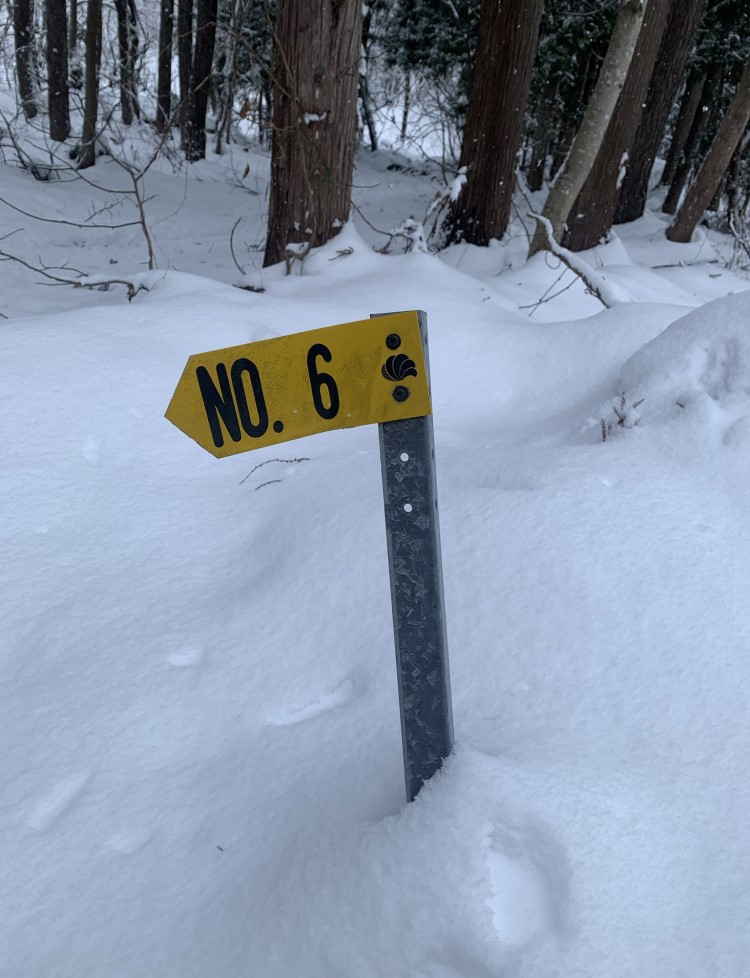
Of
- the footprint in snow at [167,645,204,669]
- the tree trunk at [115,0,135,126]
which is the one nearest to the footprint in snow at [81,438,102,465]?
the footprint in snow at [167,645,204,669]

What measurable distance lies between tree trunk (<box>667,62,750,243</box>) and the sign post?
794 cm

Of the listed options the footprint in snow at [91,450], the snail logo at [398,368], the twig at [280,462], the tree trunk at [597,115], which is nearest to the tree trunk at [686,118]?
the tree trunk at [597,115]

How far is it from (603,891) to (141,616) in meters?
1.18

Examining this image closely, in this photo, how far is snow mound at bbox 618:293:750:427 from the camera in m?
2.15

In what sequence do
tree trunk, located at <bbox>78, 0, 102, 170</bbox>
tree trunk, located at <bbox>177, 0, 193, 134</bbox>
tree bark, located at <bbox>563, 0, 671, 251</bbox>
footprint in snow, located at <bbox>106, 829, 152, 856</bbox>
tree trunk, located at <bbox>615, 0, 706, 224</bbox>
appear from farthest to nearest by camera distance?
tree trunk, located at <bbox>177, 0, 193, 134</bbox> < tree trunk, located at <bbox>78, 0, 102, 170</bbox> < tree trunk, located at <bbox>615, 0, 706, 224</bbox> < tree bark, located at <bbox>563, 0, 671, 251</bbox> < footprint in snow, located at <bbox>106, 829, 152, 856</bbox>

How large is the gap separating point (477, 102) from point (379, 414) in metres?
5.80

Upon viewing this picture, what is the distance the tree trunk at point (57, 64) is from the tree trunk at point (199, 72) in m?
1.80

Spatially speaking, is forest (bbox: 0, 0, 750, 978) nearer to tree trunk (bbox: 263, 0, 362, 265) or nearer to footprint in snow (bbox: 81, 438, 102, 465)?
footprint in snow (bbox: 81, 438, 102, 465)

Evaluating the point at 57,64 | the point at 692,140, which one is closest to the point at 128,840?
the point at 57,64

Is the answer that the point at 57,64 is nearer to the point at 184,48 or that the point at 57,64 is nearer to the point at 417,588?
the point at 184,48

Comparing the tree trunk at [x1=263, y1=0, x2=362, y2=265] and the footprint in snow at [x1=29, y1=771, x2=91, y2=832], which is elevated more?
the tree trunk at [x1=263, y1=0, x2=362, y2=265]

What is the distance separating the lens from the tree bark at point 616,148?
6340 millimetres

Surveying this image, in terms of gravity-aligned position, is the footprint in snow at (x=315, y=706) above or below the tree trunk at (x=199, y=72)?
below

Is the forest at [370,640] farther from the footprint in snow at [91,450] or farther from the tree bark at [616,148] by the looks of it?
the tree bark at [616,148]
